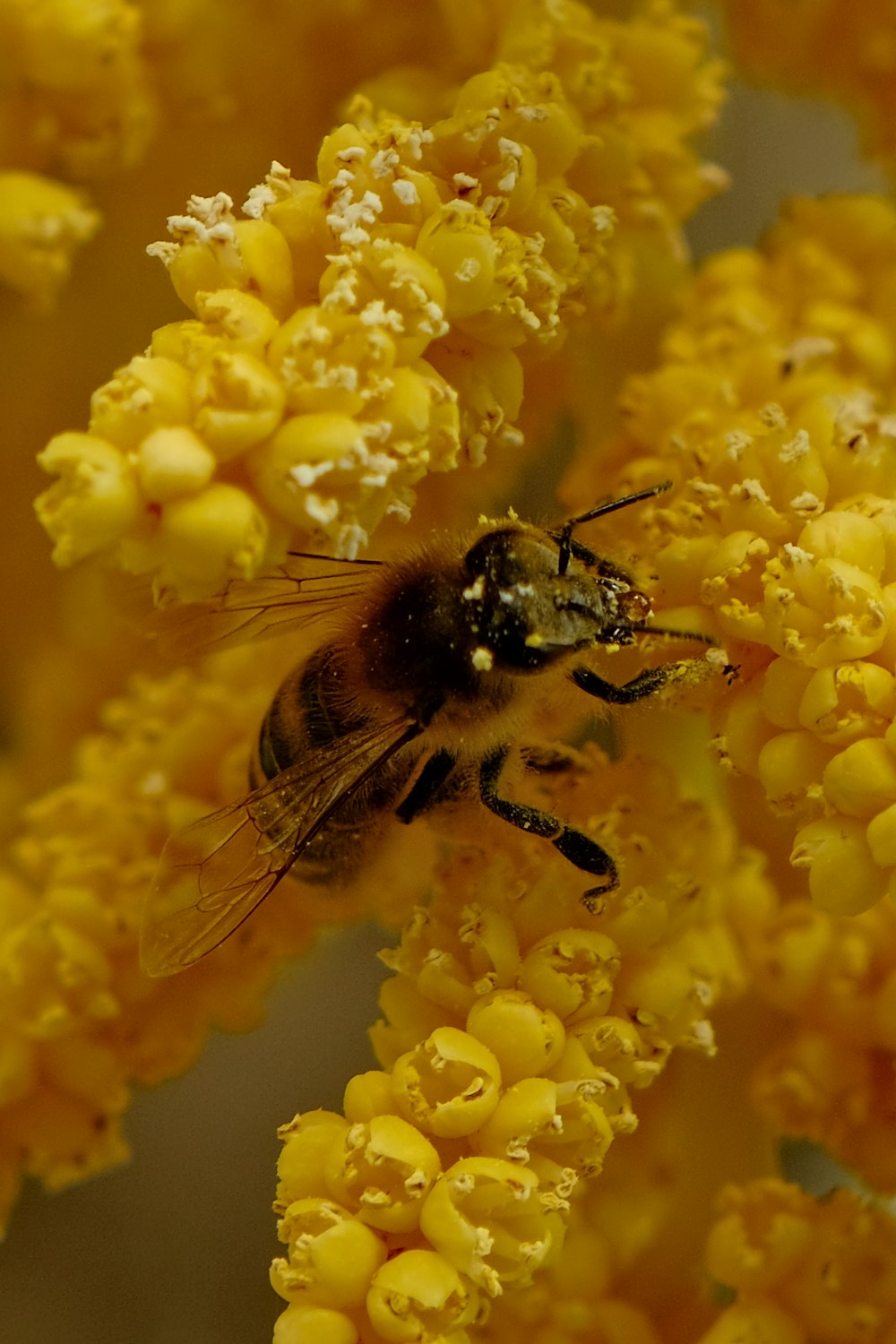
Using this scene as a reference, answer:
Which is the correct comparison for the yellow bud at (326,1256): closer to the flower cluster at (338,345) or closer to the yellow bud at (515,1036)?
the yellow bud at (515,1036)

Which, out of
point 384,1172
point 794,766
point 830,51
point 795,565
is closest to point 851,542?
point 795,565

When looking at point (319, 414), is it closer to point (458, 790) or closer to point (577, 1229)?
point (458, 790)

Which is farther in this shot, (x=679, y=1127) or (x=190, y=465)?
(x=679, y=1127)

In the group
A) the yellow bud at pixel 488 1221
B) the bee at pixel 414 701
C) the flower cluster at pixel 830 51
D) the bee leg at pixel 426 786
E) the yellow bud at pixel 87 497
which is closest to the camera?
the yellow bud at pixel 87 497

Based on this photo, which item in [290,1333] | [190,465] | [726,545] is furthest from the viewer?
[726,545]

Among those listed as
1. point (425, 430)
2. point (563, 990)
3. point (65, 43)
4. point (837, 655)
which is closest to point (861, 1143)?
point (563, 990)

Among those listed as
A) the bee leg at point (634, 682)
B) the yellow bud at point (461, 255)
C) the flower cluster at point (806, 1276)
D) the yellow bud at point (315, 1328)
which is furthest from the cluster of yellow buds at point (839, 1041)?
the yellow bud at point (461, 255)
